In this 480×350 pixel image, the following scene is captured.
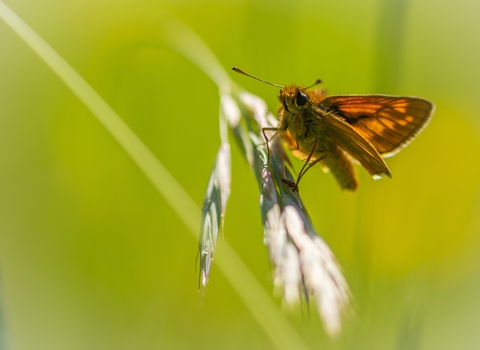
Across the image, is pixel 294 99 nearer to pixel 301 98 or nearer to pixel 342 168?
pixel 301 98

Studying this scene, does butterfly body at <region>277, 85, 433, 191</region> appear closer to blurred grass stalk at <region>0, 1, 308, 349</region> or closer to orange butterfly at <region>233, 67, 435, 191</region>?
orange butterfly at <region>233, 67, 435, 191</region>

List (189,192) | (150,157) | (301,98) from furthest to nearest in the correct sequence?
(189,192) → (301,98) → (150,157)

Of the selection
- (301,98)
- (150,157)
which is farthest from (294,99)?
(150,157)

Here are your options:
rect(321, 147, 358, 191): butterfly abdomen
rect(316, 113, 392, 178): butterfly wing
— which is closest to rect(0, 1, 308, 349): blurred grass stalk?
rect(316, 113, 392, 178): butterfly wing

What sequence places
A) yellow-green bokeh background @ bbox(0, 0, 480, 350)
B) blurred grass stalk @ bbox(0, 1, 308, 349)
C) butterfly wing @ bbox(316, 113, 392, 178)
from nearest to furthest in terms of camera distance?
blurred grass stalk @ bbox(0, 1, 308, 349) → butterfly wing @ bbox(316, 113, 392, 178) → yellow-green bokeh background @ bbox(0, 0, 480, 350)

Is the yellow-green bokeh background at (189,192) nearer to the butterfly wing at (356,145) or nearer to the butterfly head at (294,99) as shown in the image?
the butterfly wing at (356,145)

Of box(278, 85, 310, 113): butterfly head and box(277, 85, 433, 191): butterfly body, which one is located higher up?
box(278, 85, 310, 113): butterfly head

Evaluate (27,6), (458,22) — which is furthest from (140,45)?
(458,22)
